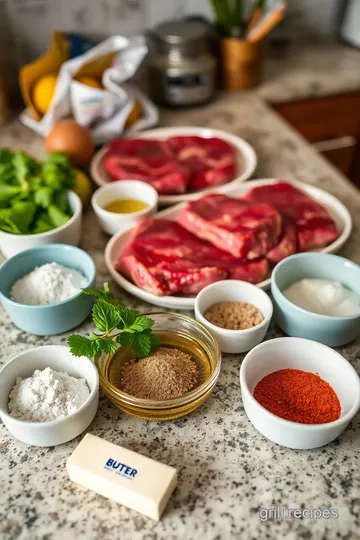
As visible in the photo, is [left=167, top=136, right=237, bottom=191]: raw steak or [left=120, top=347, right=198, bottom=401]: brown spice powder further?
[left=167, top=136, right=237, bottom=191]: raw steak

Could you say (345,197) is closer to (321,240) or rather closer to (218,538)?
(321,240)

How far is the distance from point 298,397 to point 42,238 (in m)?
0.57

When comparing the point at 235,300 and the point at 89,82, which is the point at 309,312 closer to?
the point at 235,300

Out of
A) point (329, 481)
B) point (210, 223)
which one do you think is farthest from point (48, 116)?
point (329, 481)

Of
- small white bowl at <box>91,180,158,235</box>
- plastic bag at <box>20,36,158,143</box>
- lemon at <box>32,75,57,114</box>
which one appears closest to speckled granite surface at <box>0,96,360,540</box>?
small white bowl at <box>91,180,158,235</box>

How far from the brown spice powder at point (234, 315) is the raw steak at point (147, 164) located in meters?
0.41

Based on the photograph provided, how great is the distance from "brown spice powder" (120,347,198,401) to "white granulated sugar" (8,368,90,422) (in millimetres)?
72

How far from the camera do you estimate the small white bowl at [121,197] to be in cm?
117

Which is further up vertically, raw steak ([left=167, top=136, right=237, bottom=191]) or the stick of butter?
raw steak ([left=167, top=136, right=237, bottom=191])

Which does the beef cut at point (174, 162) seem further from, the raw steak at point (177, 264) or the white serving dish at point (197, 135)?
the raw steak at point (177, 264)

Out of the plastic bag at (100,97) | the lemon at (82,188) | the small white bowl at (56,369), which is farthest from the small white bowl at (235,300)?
the plastic bag at (100,97)

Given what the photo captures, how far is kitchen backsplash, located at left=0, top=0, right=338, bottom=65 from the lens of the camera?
1570mm

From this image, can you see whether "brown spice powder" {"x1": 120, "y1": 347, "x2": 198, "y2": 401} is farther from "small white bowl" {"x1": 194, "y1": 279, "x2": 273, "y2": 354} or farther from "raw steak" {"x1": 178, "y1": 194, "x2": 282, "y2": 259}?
"raw steak" {"x1": 178, "y1": 194, "x2": 282, "y2": 259}

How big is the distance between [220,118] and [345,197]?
1.67 feet
